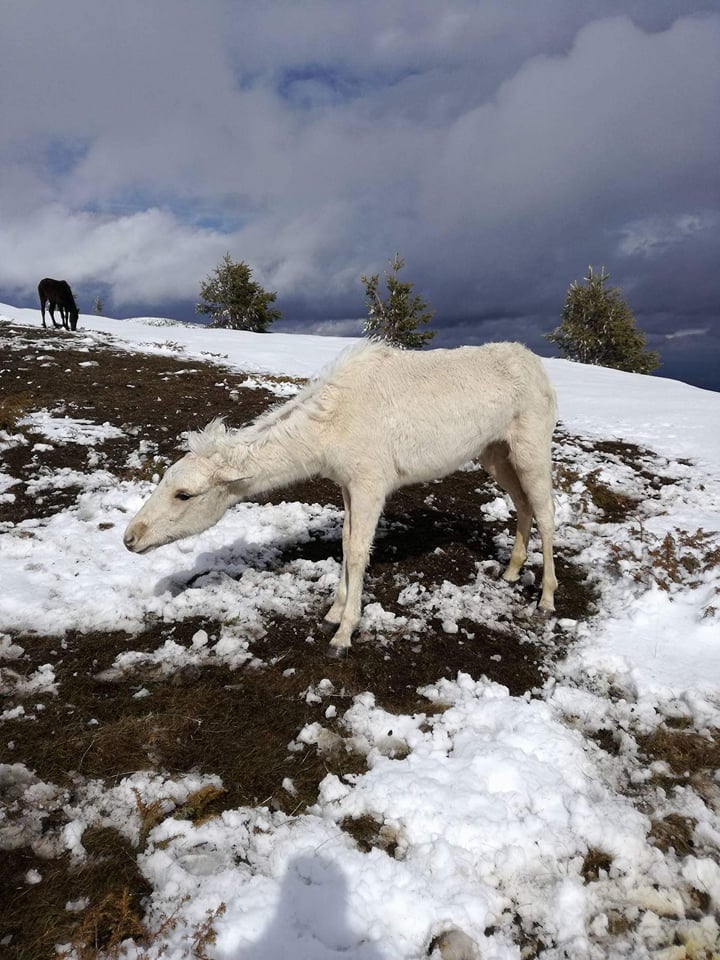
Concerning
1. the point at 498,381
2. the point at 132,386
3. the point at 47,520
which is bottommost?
the point at 47,520

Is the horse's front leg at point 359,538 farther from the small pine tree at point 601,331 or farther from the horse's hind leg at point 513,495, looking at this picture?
the small pine tree at point 601,331

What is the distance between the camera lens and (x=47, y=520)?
6340mm

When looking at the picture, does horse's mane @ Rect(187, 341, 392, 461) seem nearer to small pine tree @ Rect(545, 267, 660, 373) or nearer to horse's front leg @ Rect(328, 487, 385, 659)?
horse's front leg @ Rect(328, 487, 385, 659)

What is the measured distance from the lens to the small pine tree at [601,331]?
42719 millimetres

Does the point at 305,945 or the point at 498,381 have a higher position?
the point at 498,381

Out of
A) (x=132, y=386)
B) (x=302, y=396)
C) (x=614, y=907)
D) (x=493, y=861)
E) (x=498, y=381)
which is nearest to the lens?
(x=614, y=907)

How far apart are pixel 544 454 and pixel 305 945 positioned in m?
4.76

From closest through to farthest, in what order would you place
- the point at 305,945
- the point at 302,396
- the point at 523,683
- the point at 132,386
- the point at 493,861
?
the point at 305,945
the point at 493,861
the point at 523,683
the point at 302,396
the point at 132,386

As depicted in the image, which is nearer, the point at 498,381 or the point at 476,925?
the point at 476,925

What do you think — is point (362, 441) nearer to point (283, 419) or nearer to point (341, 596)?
point (283, 419)

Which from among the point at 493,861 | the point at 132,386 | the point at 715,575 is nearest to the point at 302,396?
the point at 493,861

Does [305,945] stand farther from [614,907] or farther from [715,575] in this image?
[715,575]

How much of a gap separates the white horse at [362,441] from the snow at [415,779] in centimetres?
93

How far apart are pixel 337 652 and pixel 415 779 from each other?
149 centimetres
